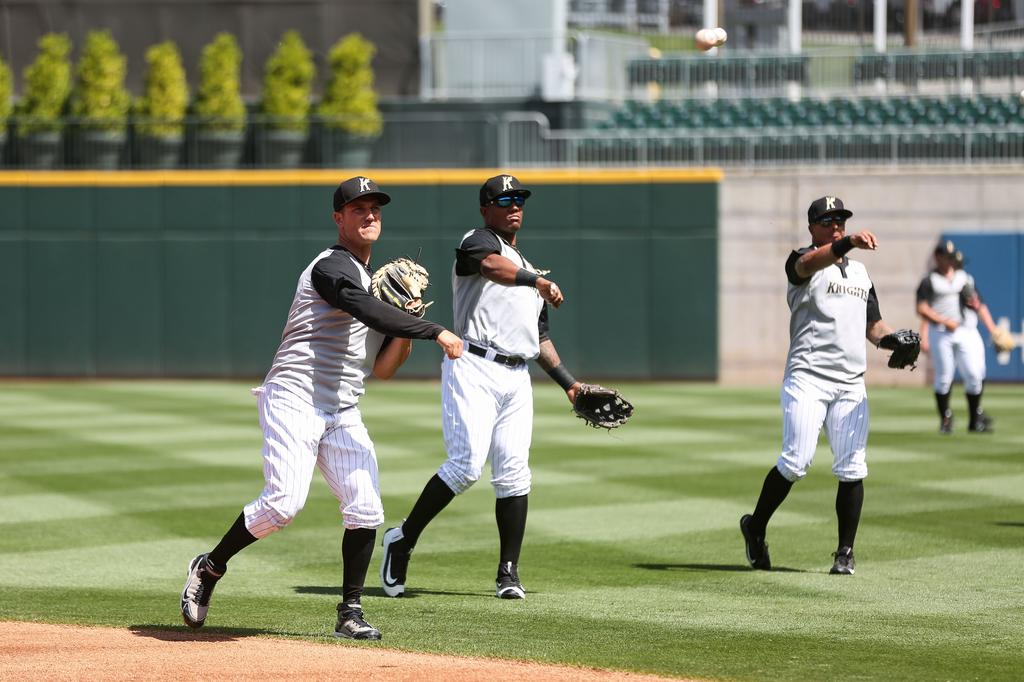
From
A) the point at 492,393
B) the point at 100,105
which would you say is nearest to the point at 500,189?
the point at 492,393

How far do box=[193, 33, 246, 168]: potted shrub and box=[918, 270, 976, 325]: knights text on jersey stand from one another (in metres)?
13.4

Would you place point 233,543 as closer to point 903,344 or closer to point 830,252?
point 830,252

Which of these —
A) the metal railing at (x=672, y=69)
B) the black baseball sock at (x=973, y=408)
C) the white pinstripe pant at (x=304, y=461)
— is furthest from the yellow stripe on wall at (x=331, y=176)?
the white pinstripe pant at (x=304, y=461)

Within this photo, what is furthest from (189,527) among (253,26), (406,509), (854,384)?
(253,26)

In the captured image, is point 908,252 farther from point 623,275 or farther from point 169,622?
point 169,622

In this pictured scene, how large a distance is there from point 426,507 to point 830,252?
2.54 meters

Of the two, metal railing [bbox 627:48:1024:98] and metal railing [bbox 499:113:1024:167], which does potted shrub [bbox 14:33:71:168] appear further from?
metal railing [bbox 627:48:1024:98]

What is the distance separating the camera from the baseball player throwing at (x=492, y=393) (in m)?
7.74

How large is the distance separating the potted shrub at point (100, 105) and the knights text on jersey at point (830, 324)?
19.2 m

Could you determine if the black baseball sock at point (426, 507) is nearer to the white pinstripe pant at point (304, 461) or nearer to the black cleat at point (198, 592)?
the white pinstripe pant at point (304, 461)

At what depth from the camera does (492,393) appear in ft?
25.5

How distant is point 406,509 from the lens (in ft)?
36.2

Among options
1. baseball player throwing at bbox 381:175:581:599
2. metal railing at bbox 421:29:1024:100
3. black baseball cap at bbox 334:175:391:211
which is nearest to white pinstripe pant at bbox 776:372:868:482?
baseball player throwing at bbox 381:175:581:599

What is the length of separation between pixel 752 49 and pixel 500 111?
602cm
